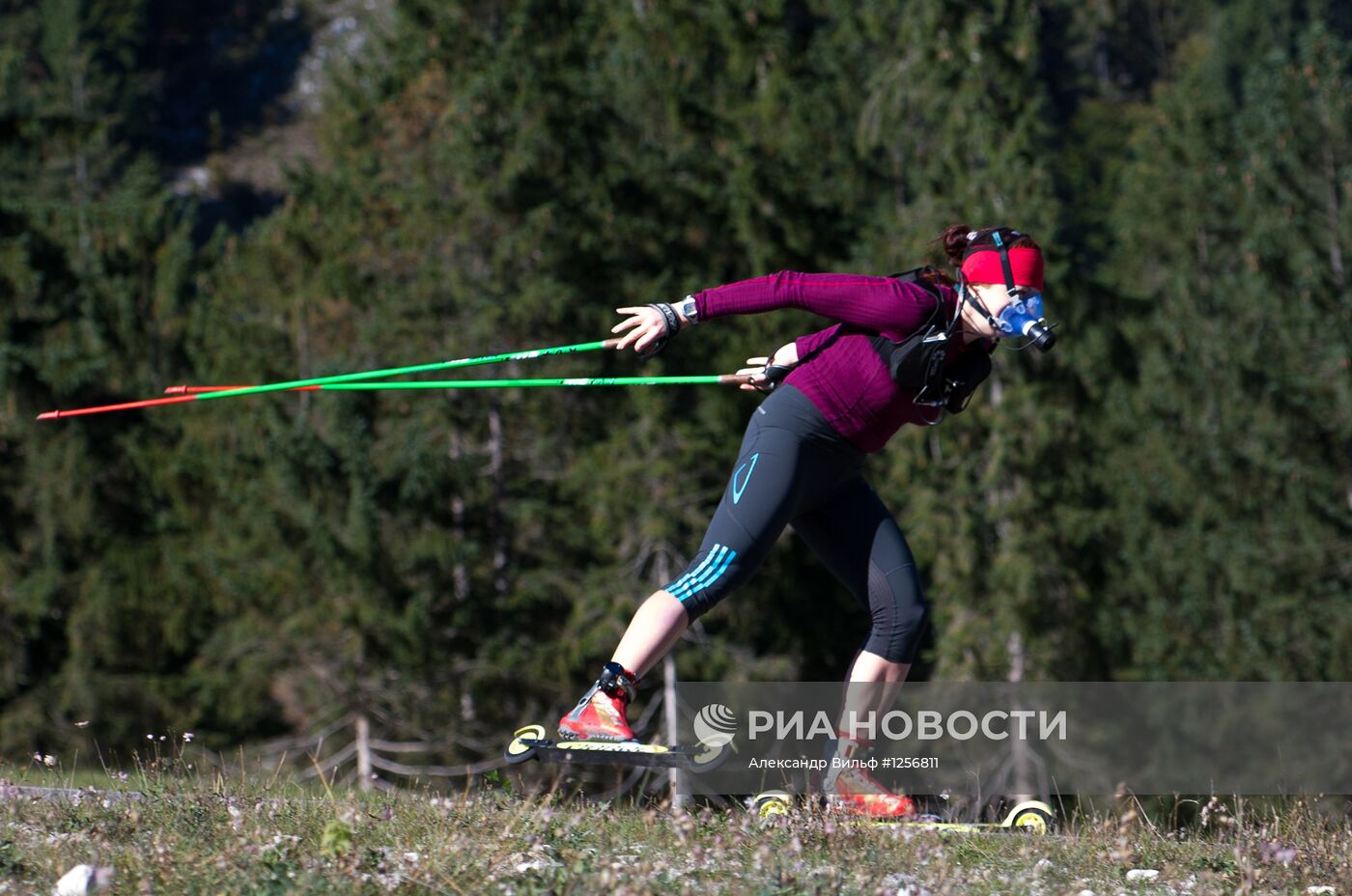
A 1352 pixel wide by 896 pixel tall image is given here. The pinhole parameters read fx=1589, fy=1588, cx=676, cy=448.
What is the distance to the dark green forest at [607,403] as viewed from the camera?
23906 millimetres

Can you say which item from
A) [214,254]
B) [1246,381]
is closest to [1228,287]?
[1246,381]

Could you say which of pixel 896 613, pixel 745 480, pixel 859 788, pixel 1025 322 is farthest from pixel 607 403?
pixel 1025 322

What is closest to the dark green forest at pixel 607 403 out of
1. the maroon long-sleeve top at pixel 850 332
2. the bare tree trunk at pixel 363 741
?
the bare tree trunk at pixel 363 741

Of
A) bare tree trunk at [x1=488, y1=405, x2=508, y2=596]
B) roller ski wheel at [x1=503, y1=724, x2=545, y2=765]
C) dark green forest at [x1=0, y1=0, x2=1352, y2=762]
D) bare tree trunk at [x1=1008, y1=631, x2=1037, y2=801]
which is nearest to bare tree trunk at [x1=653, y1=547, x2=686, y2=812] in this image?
dark green forest at [x1=0, y1=0, x2=1352, y2=762]

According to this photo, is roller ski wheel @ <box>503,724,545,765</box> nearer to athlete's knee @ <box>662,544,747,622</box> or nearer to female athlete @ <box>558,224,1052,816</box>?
female athlete @ <box>558,224,1052,816</box>

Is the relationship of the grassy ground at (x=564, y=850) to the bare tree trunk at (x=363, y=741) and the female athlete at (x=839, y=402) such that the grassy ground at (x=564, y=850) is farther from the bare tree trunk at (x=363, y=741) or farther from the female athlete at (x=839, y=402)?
the bare tree trunk at (x=363, y=741)

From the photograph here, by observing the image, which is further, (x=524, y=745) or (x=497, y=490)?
(x=497, y=490)

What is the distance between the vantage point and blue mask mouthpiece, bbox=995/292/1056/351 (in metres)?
5.20

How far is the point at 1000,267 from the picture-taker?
5309mm

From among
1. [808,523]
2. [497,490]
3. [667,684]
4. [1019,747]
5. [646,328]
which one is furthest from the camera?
[497,490]

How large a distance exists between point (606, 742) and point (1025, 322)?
1938 millimetres

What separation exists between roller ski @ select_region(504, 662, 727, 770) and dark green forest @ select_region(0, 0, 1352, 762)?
17734mm

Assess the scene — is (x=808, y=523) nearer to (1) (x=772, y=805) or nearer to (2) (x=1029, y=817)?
(1) (x=772, y=805)

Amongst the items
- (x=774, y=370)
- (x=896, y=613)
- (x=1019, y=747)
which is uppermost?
(x=774, y=370)
